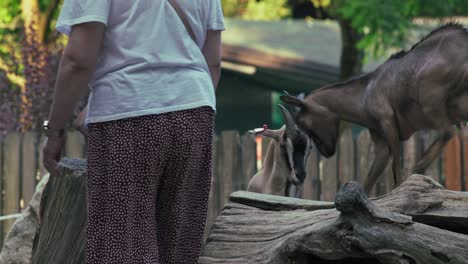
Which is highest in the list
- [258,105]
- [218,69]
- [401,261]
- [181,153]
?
[258,105]

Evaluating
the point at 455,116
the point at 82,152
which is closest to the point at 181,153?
the point at 455,116

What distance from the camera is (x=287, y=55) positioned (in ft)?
64.4

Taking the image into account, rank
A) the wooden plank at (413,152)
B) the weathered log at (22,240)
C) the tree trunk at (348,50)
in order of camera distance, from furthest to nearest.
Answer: the tree trunk at (348,50), the wooden plank at (413,152), the weathered log at (22,240)

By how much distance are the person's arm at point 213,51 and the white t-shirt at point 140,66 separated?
1.18ft

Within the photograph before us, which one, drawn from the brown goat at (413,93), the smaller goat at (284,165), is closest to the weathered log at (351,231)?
the smaller goat at (284,165)

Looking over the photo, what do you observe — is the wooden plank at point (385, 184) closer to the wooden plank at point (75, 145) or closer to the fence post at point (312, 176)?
the fence post at point (312, 176)

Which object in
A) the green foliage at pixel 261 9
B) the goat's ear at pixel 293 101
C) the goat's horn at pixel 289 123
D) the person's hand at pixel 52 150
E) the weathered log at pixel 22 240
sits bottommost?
the weathered log at pixel 22 240

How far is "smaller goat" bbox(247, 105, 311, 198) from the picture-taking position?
733 centimetres

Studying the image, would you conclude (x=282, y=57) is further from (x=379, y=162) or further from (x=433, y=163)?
(x=379, y=162)

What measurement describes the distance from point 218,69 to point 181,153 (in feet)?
2.09

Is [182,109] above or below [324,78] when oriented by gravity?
below

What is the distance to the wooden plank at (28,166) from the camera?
10789 mm

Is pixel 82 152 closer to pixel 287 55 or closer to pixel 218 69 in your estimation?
pixel 218 69

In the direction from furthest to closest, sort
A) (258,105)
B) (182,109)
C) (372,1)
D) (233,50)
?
1. (258,105)
2. (233,50)
3. (372,1)
4. (182,109)
